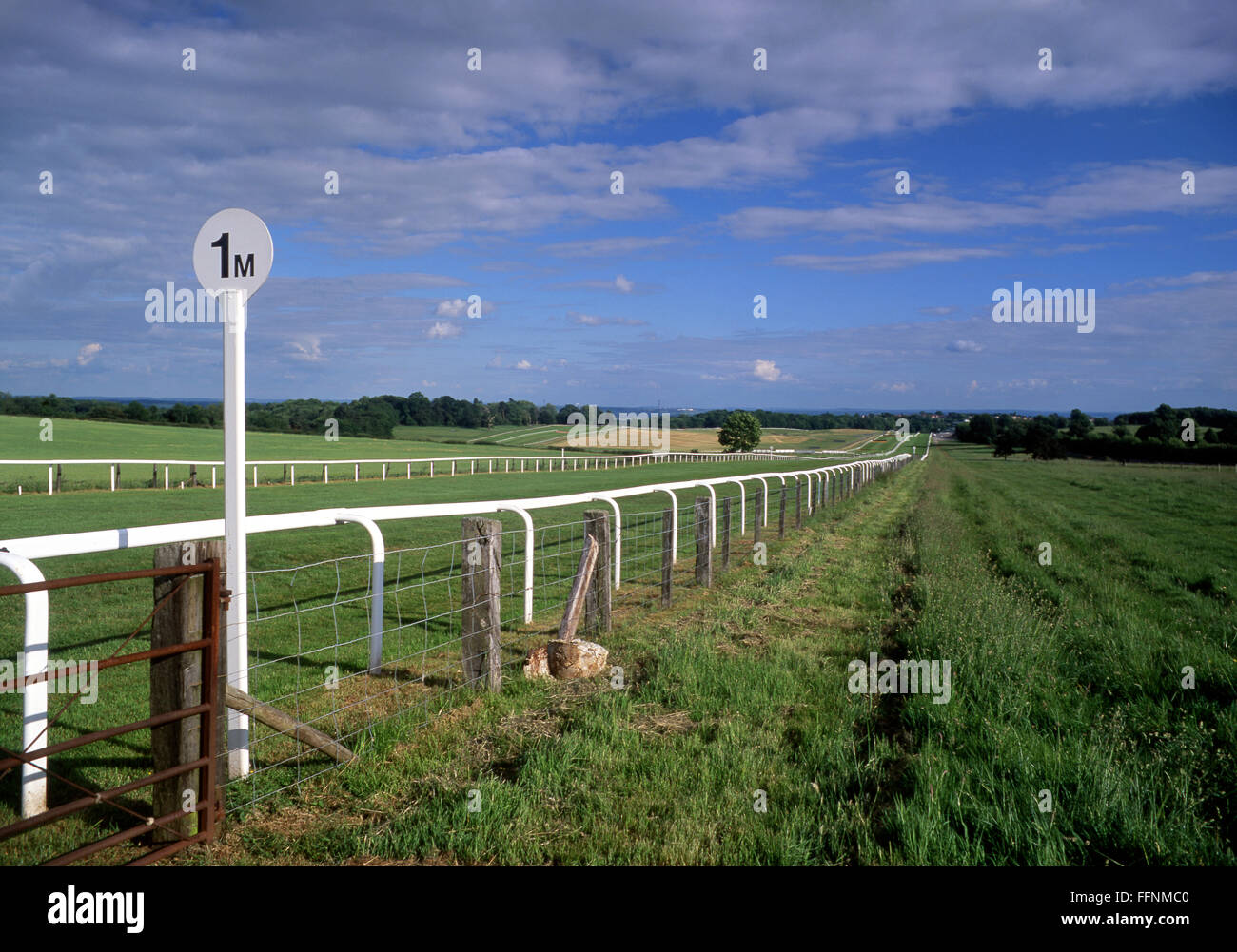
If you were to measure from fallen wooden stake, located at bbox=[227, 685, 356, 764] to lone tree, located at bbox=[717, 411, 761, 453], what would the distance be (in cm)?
11540

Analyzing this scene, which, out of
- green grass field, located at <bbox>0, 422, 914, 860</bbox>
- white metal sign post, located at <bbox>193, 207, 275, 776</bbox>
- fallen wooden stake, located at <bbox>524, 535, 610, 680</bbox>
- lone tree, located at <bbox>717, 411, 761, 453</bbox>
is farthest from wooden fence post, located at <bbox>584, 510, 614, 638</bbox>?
lone tree, located at <bbox>717, 411, 761, 453</bbox>

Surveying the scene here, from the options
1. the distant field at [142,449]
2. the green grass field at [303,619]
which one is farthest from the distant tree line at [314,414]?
the green grass field at [303,619]

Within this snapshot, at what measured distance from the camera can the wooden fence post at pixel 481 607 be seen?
5.68m

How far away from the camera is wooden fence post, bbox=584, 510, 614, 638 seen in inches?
291

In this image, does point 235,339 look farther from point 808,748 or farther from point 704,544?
point 704,544

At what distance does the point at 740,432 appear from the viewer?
399 feet

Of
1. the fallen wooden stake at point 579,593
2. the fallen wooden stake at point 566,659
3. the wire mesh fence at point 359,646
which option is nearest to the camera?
the wire mesh fence at point 359,646

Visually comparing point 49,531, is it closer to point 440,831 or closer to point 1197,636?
point 440,831

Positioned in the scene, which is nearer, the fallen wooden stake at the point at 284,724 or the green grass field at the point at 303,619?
the fallen wooden stake at the point at 284,724

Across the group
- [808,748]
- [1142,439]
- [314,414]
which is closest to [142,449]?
[314,414]

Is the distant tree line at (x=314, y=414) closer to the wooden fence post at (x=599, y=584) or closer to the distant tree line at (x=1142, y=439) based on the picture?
the distant tree line at (x=1142, y=439)

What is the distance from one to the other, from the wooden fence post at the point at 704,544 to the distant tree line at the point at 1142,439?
76.7 meters

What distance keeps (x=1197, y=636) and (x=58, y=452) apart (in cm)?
4771
